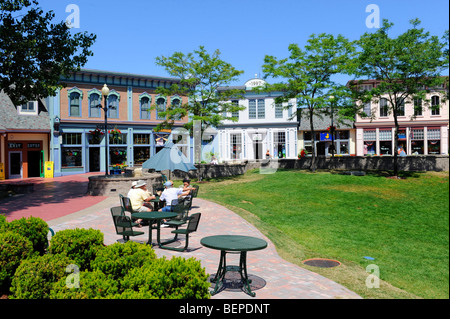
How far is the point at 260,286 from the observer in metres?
6.72

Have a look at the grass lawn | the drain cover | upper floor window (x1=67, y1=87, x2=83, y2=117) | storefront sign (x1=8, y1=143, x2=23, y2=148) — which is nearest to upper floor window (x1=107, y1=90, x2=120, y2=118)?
upper floor window (x1=67, y1=87, x2=83, y2=117)

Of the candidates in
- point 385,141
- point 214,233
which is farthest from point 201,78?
point 385,141

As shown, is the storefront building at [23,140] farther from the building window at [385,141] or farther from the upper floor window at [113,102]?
A: the building window at [385,141]

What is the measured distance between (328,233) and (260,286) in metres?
7.06

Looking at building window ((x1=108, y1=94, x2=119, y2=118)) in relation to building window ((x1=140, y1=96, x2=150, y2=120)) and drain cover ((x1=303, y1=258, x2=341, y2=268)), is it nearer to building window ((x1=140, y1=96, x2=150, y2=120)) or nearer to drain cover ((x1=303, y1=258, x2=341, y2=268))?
building window ((x1=140, y1=96, x2=150, y2=120))

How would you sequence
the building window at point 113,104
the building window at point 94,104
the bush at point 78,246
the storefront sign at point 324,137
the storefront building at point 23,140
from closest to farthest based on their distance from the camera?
the bush at point 78,246, the storefront building at point 23,140, the building window at point 94,104, the building window at point 113,104, the storefront sign at point 324,137

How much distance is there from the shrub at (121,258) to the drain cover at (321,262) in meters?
4.71

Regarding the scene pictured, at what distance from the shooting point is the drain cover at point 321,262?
28.9ft

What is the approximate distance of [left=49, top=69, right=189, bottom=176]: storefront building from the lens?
107ft

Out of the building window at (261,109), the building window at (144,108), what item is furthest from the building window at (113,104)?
the building window at (261,109)

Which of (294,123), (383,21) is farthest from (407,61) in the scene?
(294,123)

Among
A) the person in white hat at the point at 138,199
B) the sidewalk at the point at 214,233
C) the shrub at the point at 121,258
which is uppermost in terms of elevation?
the person in white hat at the point at 138,199

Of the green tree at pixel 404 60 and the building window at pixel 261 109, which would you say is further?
the building window at pixel 261 109
